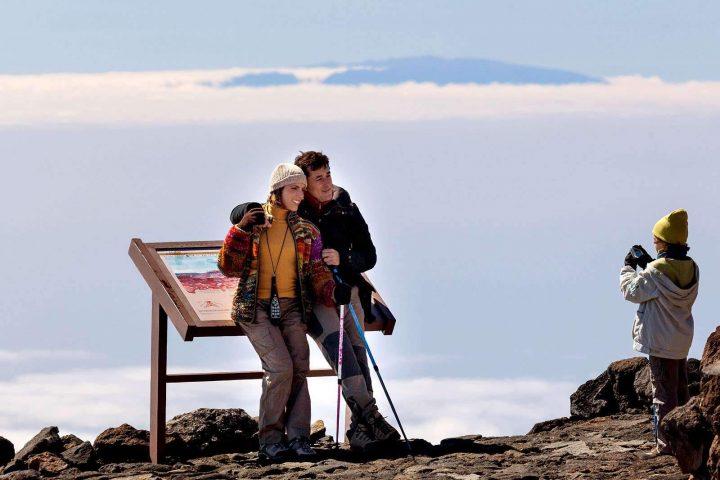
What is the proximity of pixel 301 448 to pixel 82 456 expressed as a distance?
2.46 metres

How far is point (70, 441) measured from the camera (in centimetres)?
1597

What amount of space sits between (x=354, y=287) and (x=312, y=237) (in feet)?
2.82

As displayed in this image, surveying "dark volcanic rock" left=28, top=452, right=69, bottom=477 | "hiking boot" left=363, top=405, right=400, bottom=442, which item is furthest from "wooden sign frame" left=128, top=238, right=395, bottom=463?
"hiking boot" left=363, top=405, right=400, bottom=442

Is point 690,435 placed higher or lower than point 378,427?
lower

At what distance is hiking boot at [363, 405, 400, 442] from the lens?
45.9ft

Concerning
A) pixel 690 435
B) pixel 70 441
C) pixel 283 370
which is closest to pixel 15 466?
pixel 70 441

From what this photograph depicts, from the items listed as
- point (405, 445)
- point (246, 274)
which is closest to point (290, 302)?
point (246, 274)

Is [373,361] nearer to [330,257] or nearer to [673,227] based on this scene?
[330,257]

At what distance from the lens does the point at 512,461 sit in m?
13.6

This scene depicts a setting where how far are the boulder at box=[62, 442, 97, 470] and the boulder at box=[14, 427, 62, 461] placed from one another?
0.94 ft

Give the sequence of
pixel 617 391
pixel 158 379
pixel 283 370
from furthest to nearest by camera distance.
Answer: pixel 617 391
pixel 158 379
pixel 283 370

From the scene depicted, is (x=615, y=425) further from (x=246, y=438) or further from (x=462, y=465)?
(x=246, y=438)

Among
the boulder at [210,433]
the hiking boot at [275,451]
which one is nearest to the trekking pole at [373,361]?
the hiking boot at [275,451]

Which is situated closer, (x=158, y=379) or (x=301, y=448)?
(x=301, y=448)
